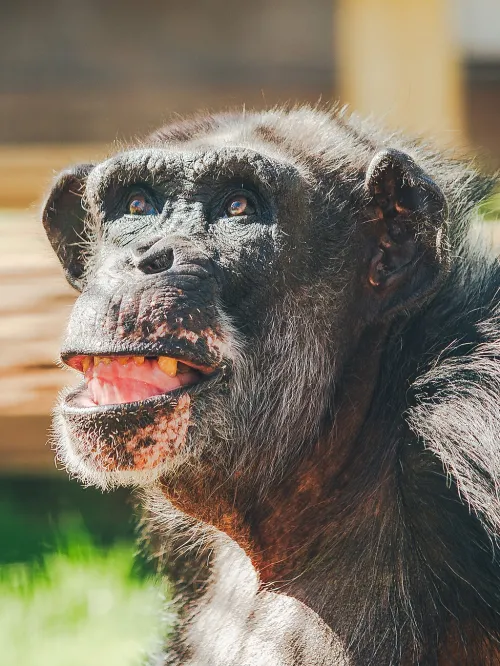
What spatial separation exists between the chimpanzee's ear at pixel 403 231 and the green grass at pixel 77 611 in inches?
86.9

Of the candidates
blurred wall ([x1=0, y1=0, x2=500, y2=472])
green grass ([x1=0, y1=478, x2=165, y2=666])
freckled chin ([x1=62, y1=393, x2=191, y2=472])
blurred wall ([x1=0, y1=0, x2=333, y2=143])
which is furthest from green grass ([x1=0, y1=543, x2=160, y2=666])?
blurred wall ([x1=0, y1=0, x2=333, y2=143])

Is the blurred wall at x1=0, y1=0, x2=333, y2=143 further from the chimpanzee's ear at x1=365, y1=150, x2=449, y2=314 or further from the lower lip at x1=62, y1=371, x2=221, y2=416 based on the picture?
the lower lip at x1=62, y1=371, x2=221, y2=416

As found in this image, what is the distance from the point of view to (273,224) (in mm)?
4152

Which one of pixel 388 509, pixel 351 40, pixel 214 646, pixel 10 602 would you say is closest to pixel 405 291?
pixel 388 509

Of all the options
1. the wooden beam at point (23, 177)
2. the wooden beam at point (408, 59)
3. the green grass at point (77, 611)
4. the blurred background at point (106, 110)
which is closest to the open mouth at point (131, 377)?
the blurred background at point (106, 110)

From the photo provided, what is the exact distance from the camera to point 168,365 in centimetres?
388

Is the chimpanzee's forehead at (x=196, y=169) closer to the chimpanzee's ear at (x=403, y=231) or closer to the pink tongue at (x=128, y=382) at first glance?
the chimpanzee's ear at (x=403, y=231)

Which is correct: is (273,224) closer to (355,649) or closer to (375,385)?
(375,385)

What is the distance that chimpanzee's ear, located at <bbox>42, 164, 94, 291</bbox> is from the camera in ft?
16.0

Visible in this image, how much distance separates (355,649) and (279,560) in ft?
1.63

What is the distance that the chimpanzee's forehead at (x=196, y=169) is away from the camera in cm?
412

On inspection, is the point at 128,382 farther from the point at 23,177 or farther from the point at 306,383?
the point at 23,177

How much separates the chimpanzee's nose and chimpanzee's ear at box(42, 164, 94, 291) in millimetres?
1023

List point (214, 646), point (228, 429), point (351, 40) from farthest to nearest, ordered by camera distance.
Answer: point (351, 40) → point (214, 646) → point (228, 429)
